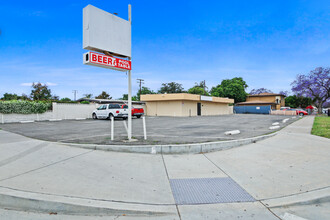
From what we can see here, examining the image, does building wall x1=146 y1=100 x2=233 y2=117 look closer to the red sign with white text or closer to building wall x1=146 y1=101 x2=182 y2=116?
building wall x1=146 y1=101 x2=182 y2=116

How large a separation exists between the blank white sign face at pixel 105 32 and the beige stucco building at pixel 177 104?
67.1 feet

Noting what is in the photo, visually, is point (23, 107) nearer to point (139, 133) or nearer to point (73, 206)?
point (139, 133)

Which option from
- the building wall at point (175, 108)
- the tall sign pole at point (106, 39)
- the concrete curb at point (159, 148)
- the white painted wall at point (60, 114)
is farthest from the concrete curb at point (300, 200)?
the building wall at point (175, 108)

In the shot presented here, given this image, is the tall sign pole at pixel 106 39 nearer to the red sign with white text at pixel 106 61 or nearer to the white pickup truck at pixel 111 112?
the red sign with white text at pixel 106 61

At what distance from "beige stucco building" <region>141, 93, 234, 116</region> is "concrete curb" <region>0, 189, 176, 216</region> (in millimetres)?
24624

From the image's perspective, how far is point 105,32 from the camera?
6438mm

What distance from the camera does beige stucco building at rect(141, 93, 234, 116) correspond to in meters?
28.3

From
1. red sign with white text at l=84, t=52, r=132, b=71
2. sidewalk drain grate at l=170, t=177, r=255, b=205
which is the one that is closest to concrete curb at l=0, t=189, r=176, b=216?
sidewalk drain grate at l=170, t=177, r=255, b=205

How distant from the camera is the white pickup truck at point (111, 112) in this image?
61.2 ft

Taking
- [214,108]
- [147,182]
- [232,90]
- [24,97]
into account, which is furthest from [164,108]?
[24,97]

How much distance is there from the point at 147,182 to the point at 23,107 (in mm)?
18945

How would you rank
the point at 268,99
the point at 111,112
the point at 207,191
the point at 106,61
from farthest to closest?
the point at 268,99 < the point at 111,112 < the point at 106,61 < the point at 207,191

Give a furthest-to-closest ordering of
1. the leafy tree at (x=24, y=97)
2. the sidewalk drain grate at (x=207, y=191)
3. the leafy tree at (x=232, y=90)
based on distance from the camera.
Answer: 1. the leafy tree at (x=232, y=90)
2. the leafy tree at (x=24, y=97)
3. the sidewalk drain grate at (x=207, y=191)

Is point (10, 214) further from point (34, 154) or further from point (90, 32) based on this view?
point (90, 32)
